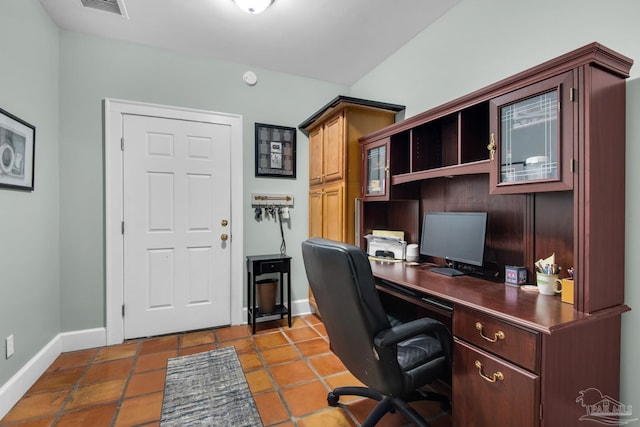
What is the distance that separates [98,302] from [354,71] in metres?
3.44

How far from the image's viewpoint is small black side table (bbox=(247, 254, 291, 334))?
3.05m

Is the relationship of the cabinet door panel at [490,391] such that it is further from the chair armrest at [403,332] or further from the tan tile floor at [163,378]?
the tan tile floor at [163,378]

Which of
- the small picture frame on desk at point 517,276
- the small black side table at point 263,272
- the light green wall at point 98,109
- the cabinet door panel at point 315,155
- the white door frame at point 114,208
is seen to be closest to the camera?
the small picture frame on desk at point 517,276

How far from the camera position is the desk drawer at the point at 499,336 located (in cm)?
113

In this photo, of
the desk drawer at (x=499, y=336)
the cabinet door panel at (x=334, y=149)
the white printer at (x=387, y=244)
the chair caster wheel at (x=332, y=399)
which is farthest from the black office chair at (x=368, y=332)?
the cabinet door panel at (x=334, y=149)

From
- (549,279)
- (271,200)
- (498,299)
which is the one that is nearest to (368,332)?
(498,299)

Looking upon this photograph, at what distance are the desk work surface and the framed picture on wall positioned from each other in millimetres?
2390

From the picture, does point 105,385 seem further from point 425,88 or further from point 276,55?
point 425,88

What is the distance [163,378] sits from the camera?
7.16 feet

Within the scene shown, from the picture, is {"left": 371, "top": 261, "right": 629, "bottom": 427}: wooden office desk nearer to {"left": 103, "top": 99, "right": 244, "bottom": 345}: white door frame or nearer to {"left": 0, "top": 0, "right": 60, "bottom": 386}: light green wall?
{"left": 0, "top": 0, "right": 60, "bottom": 386}: light green wall

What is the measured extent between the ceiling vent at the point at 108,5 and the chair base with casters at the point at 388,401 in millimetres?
3137

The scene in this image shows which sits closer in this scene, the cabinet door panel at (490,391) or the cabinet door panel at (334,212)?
the cabinet door panel at (490,391)

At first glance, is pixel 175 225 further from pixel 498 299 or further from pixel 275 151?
pixel 498 299

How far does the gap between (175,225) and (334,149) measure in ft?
5.67
